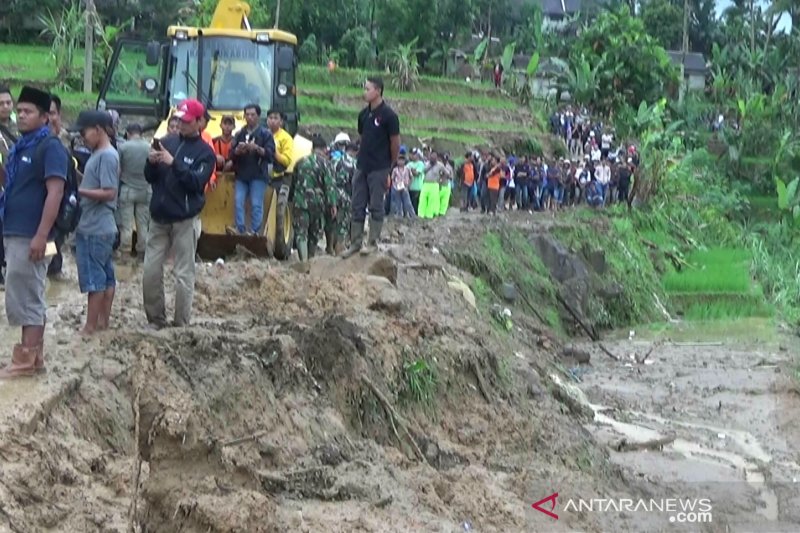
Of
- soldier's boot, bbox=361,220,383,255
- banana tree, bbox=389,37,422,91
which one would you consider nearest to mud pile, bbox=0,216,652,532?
soldier's boot, bbox=361,220,383,255

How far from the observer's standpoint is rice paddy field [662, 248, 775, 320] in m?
24.2

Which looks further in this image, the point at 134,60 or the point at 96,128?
the point at 134,60

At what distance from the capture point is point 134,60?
15.7m

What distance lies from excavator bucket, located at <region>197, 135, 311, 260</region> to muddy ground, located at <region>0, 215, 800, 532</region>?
1.22ft

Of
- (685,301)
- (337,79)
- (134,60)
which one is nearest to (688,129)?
(337,79)

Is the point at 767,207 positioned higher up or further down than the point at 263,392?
further down

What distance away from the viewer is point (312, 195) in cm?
1431

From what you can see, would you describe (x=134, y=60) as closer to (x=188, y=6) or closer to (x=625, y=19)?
(x=188, y=6)

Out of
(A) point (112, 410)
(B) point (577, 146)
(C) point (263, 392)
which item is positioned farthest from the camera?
(B) point (577, 146)

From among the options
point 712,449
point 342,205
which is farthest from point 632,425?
point 342,205

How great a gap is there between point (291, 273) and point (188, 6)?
33661 mm

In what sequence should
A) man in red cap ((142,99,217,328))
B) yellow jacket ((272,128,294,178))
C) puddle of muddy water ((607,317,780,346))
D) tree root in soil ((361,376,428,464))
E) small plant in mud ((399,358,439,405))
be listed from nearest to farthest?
man in red cap ((142,99,217,328)), tree root in soil ((361,376,428,464)), small plant in mud ((399,358,439,405)), yellow jacket ((272,128,294,178)), puddle of muddy water ((607,317,780,346))

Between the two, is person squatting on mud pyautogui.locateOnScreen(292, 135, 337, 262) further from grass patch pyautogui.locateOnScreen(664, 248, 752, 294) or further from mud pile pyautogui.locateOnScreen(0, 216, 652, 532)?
grass patch pyautogui.locateOnScreen(664, 248, 752, 294)

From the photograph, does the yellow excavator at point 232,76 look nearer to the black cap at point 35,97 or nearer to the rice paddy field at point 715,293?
the black cap at point 35,97
